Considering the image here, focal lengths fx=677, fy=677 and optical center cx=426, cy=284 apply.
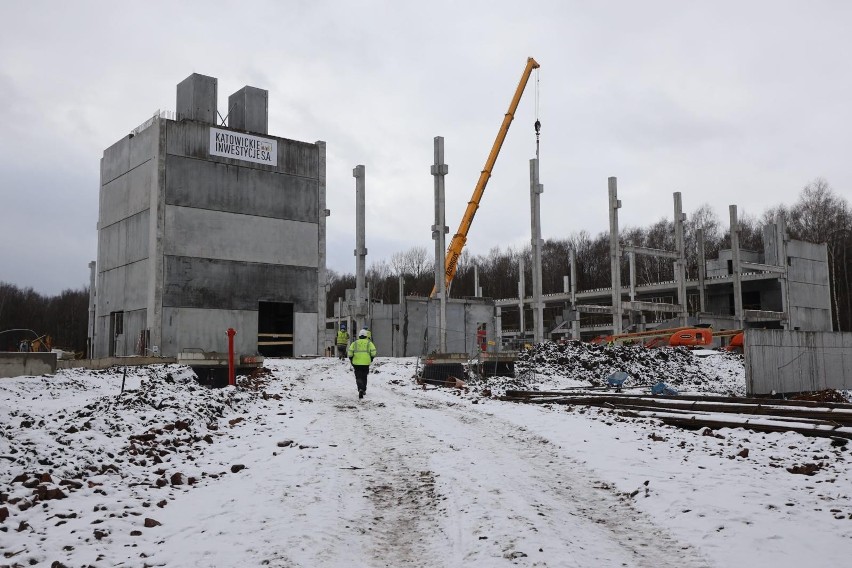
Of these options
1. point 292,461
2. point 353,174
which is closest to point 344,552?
point 292,461

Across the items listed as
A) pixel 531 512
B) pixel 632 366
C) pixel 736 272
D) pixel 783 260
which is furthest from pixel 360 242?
pixel 783 260

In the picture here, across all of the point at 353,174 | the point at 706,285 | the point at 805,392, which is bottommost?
the point at 805,392

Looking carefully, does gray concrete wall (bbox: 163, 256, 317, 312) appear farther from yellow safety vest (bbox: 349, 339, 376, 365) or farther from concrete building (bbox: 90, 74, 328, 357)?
yellow safety vest (bbox: 349, 339, 376, 365)

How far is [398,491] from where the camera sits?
7344 millimetres

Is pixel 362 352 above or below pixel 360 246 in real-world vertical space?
below

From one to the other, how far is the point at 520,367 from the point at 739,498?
61.5 feet

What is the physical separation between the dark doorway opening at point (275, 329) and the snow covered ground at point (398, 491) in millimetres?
21802

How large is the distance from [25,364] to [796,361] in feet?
77.4

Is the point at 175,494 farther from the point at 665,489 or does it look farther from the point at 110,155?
the point at 110,155

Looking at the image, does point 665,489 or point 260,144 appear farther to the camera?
point 260,144

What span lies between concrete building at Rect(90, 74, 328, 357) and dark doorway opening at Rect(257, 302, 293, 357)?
0.18ft

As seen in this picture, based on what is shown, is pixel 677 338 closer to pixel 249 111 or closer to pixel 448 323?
pixel 448 323

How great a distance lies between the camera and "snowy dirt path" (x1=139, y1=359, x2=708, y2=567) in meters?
5.34

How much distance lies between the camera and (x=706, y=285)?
54.8 meters
